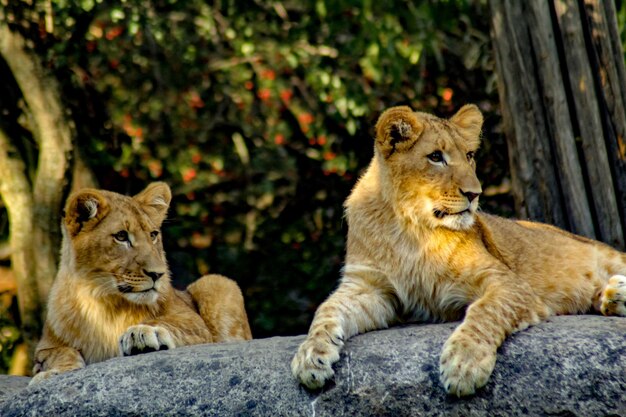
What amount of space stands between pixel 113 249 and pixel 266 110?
3.55 metres

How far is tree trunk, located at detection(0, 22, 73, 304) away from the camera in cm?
734

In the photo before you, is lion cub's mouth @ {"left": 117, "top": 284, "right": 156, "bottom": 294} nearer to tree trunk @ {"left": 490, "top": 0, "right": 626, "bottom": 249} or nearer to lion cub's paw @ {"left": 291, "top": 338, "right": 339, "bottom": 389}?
lion cub's paw @ {"left": 291, "top": 338, "right": 339, "bottom": 389}

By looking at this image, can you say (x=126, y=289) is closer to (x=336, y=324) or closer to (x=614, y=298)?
(x=336, y=324)

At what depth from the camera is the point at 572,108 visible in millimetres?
6250

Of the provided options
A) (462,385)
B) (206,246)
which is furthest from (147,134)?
(462,385)

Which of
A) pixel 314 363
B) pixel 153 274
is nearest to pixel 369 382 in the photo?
pixel 314 363

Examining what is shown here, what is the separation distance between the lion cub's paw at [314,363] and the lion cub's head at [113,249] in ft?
3.27

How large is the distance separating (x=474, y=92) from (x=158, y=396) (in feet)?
15.6

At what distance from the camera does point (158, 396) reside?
15.0 ft

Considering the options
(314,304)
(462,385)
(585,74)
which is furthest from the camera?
(314,304)

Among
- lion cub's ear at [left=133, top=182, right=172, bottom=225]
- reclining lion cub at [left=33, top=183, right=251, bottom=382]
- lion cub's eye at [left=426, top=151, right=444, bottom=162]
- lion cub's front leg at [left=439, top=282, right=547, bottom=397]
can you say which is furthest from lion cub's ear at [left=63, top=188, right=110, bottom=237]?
lion cub's front leg at [left=439, top=282, right=547, bottom=397]

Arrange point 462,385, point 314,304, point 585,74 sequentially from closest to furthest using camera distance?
1. point 462,385
2. point 585,74
3. point 314,304

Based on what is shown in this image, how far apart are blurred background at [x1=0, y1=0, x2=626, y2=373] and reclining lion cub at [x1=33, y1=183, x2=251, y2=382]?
2677mm

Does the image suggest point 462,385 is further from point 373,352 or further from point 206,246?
point 206,246
